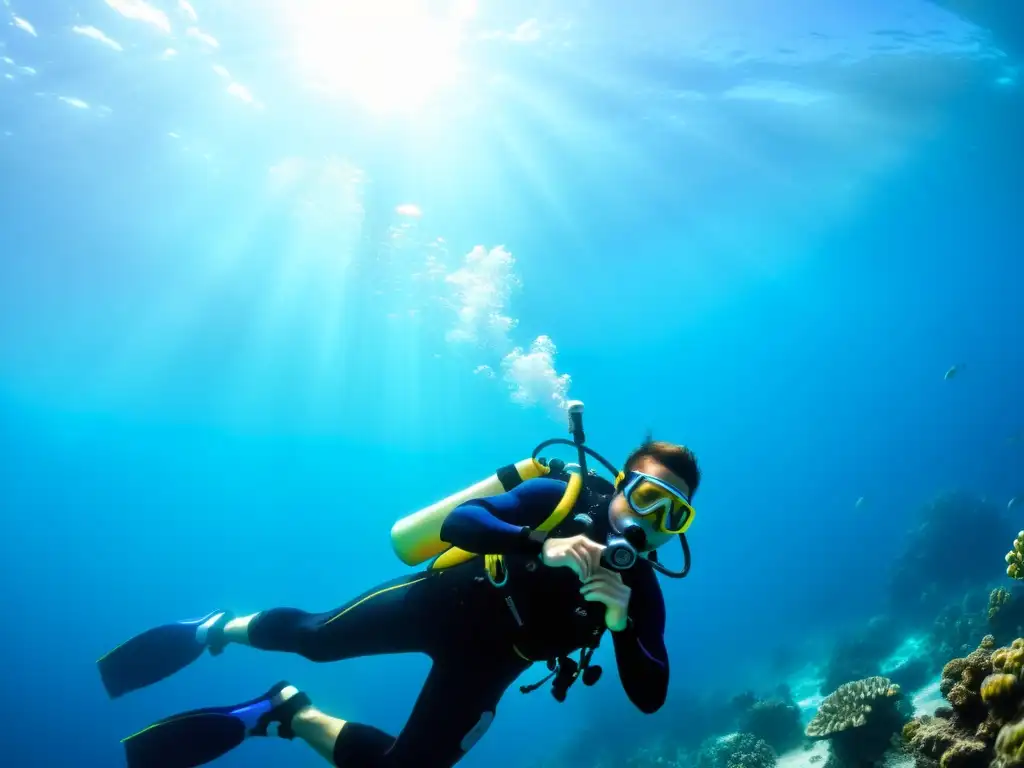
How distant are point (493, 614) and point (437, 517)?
1.04 metres

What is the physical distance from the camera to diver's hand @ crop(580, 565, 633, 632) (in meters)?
2.62

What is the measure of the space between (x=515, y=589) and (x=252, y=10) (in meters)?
18.8

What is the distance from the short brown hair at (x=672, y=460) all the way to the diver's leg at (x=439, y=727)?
5.90 feet

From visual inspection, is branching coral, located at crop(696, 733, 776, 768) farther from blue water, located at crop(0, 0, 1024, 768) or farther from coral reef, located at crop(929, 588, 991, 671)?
blue water, located at crop(0, 0, 1024, 768)

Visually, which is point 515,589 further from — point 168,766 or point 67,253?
point 67,253

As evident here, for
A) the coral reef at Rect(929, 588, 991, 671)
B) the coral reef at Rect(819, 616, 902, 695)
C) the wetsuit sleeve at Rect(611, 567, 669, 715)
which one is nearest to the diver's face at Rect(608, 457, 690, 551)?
the wetsuit sleeve at Rect(611, 567, 669, 715)

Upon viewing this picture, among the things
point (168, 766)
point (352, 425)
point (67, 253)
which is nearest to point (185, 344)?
point (67, 253)

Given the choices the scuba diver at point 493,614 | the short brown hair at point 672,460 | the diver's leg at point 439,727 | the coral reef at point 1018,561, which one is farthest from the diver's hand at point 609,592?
the coral reef at point 1018,561

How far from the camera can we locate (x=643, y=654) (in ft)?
10.6

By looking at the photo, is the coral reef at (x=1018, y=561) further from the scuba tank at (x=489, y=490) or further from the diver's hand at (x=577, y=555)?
the diver's hand at (x=577, y=555)

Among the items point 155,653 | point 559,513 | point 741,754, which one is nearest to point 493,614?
point 559,513

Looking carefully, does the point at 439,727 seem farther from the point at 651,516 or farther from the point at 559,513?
the point at 651,516

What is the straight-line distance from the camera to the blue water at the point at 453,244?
57.8 ft

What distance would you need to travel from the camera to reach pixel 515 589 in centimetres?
352
